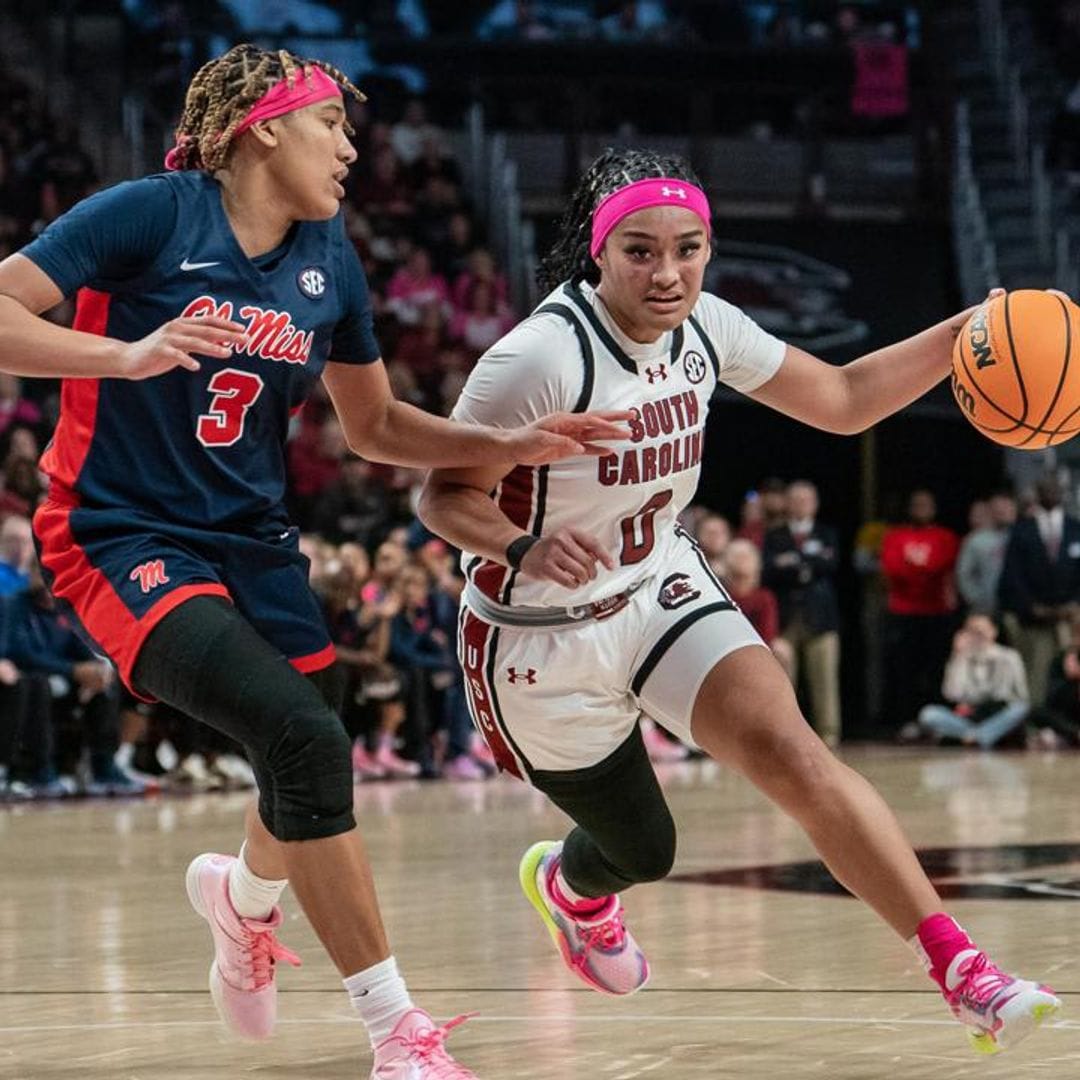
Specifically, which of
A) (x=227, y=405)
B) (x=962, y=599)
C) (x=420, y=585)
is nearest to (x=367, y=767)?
(x=420, y=585)

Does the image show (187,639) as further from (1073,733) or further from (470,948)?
(1073,733)

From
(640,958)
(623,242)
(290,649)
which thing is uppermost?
(623,242)

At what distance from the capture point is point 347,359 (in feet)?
16.0

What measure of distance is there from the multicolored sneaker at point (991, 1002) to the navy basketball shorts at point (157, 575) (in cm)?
143

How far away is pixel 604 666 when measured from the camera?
16.4 ft

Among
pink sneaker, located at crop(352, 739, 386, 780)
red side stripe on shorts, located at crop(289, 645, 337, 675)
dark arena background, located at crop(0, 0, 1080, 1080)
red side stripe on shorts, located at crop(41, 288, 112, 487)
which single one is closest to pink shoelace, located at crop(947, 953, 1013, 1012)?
dark arena background, located at crop(0, 0, 1080, 1080)

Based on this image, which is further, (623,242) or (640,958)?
(640,958)

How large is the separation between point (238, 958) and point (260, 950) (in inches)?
2.1

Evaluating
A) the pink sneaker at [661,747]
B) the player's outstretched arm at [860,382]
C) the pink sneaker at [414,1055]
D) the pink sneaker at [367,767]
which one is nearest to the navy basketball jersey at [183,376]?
the pink sneaker at [414,1055]

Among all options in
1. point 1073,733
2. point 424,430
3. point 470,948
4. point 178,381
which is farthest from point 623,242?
point 1073,733

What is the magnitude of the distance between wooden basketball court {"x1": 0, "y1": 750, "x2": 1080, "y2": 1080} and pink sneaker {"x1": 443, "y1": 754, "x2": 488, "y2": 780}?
3301mm

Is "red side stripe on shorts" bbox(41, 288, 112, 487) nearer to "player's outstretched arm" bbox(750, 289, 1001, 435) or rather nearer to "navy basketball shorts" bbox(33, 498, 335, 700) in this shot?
"navy basketball shorts" bbox(33, 498, 335, 700)

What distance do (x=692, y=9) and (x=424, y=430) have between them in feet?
51.5

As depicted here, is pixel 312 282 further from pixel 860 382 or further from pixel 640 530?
pixel 860 382
